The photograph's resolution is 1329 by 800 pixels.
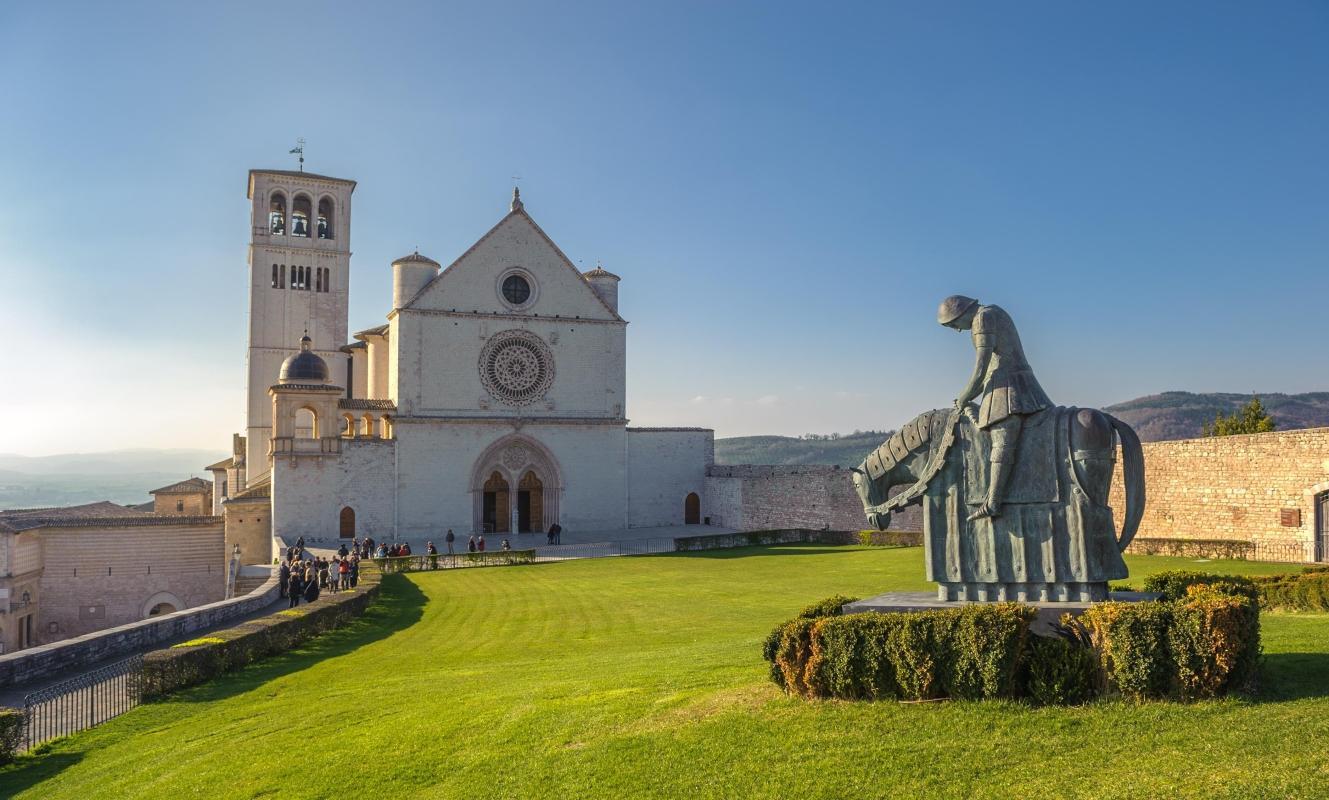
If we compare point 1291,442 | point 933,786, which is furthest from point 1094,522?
point 1291,442

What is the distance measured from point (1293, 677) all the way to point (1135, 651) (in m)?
1.86

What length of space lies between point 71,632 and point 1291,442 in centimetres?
4261

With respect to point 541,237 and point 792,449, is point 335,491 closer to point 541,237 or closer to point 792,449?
point 541,237

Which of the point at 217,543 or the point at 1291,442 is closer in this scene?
the point at 1291,442

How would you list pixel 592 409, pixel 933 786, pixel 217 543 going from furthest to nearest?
pixel 592 409 < pixel 217 543 < pixel 933 786

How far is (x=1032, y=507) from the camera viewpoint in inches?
372

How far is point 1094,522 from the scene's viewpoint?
360 inches

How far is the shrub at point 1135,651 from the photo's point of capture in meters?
7.63

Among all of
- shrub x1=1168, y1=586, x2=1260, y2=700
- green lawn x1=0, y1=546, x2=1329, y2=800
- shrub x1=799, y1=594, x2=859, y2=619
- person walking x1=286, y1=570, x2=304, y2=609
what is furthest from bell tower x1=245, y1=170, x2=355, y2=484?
shrub x1=1168, y1=586, x2=1260, y2=700

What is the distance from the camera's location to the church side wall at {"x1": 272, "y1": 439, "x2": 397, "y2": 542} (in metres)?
39.3

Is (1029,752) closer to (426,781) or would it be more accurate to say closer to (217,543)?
(426,781)

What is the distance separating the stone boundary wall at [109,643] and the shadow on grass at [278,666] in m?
3.04

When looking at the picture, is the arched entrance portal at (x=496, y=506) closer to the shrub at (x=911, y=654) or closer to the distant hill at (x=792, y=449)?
the shrub at (x=911, y=654)

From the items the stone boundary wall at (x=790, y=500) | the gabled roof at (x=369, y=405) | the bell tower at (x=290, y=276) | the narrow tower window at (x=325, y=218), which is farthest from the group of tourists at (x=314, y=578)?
the narrow tower window at (x=325, y=218)
